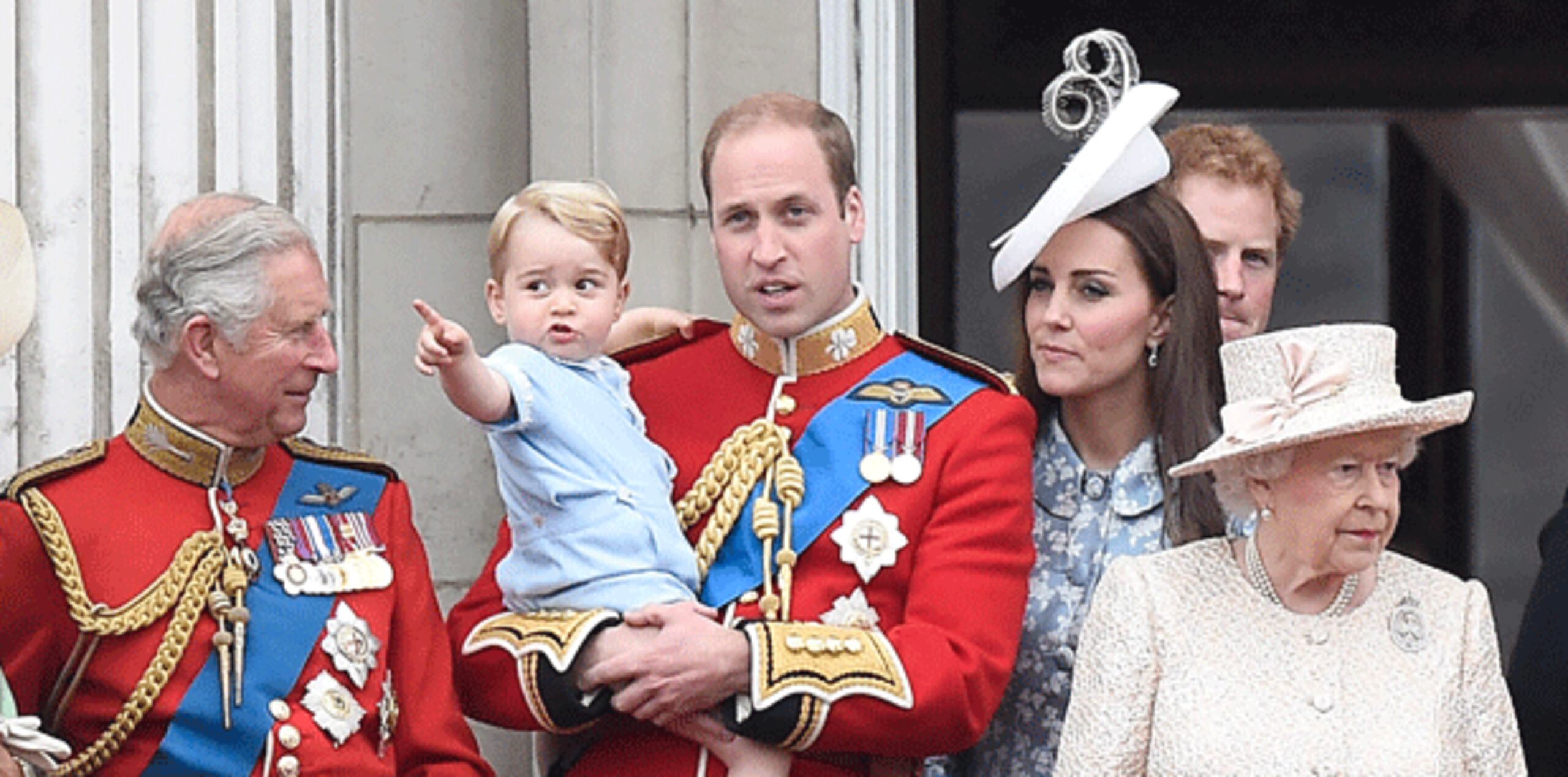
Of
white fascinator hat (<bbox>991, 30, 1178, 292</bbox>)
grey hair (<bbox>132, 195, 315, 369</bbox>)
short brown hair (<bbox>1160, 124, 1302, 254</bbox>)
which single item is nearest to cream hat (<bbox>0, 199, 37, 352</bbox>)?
grey hair (<bbox>132, 195, 315, 369</bbox>)

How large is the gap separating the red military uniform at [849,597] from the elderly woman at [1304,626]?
175 mm

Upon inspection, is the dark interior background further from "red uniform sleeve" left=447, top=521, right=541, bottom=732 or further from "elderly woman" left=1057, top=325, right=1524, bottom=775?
"elderly woman" left=1057, top=325, right=1524, bottom=775

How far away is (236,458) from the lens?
4.12 m

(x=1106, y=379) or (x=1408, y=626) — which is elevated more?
(x=1106, y=379)

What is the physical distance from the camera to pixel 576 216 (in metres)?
4.02

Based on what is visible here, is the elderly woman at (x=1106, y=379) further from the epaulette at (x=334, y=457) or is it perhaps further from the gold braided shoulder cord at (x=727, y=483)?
the epaulette at (x=334, y=457)

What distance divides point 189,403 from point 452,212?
5.19ft

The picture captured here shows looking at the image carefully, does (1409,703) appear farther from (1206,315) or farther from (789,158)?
(789,158)

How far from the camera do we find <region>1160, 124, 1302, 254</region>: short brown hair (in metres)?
4.68

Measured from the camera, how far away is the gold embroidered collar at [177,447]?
4.06 m

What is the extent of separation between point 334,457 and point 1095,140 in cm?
114

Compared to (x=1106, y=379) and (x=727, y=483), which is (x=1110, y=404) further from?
(x=727, y=483)

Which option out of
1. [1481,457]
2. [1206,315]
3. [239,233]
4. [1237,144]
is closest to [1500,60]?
[1481,457]

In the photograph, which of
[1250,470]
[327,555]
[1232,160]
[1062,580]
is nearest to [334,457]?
[327,555]
